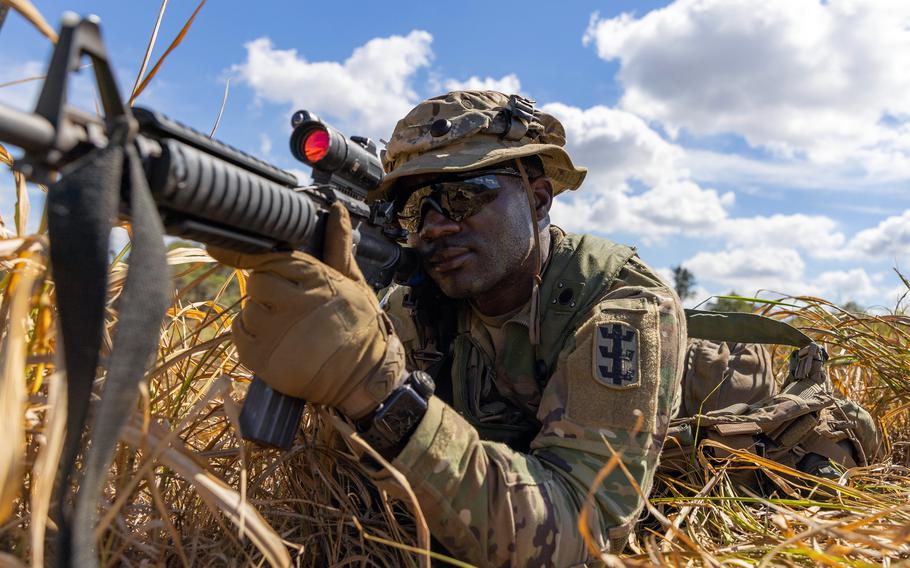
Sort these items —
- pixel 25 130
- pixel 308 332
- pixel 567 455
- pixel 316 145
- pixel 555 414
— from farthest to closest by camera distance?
pixel 555 414
pixel 567 455
pixel 316 145
pixel 308 332
pixel 25 130

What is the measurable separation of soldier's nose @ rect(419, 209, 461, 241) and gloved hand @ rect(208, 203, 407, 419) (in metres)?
1.02

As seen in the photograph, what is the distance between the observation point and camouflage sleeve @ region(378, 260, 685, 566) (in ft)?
6.18

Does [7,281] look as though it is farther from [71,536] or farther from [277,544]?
[277,544]

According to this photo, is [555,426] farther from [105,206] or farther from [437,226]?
[105,206]

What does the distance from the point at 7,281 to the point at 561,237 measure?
7.22 feet

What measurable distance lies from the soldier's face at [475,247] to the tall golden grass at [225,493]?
853mm

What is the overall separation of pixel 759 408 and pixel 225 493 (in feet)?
7.73

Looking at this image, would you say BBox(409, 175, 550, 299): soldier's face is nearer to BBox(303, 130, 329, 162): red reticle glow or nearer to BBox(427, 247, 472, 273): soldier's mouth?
BBox(427, 247, 472, 273): soldier's mouth

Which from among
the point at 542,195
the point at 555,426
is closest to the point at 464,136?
the point at 542,195

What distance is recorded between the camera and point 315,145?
6.65ft

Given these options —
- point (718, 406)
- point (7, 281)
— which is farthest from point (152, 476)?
point (718, 406)

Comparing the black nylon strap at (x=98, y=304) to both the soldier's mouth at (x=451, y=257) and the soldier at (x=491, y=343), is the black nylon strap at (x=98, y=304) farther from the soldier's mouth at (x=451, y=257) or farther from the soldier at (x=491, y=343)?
the soldier's mouth at (x=451, y=257)

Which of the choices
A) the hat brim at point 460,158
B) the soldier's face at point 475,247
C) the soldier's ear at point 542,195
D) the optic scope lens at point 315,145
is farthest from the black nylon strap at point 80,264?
the soldier's ear at point 542,195

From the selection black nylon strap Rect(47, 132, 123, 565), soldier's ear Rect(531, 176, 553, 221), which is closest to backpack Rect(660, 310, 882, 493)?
soldier's ear Rect(531, 176, 553, 221)
